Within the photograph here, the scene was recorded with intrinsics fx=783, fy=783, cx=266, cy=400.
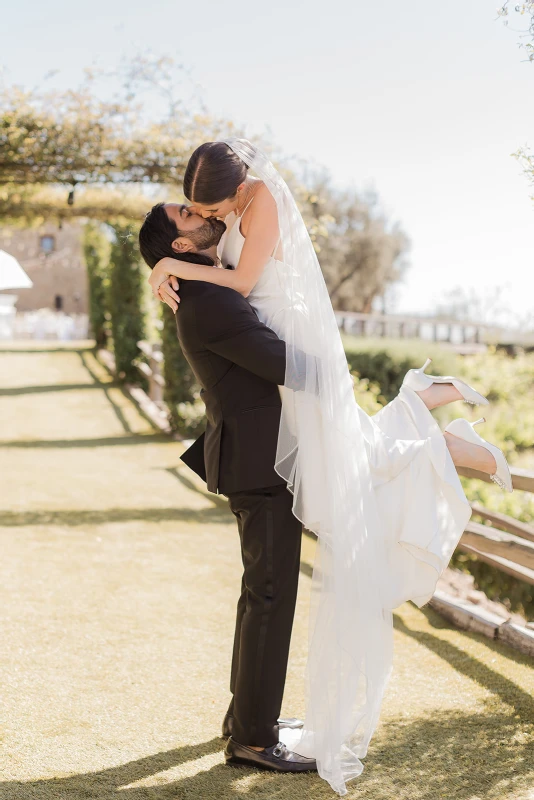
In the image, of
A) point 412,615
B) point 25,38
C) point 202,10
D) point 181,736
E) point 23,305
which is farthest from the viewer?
point 23,305

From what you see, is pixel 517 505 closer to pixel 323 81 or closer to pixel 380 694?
pixel 380 694

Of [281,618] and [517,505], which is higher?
[281,618]

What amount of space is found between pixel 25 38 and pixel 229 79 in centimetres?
281

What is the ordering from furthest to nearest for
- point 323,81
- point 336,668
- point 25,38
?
point 323,81 → point 25,38 → point 336,668

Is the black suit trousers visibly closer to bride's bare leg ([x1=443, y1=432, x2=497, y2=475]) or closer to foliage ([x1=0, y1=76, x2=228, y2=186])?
bride's bare leg ([x1=443, y1=432, x2=497, y2=475])

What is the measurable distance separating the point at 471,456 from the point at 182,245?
131cm

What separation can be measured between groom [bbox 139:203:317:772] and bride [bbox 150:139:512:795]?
0.08m

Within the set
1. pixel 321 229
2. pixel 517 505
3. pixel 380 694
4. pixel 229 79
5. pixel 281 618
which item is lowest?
pixel 517 505

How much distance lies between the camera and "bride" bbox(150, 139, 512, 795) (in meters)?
2.68

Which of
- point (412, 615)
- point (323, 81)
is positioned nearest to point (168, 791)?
point (412, 615)

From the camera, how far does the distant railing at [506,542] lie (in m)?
4.23

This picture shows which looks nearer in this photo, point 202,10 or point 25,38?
point 202,10

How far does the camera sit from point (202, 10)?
25.7 feet

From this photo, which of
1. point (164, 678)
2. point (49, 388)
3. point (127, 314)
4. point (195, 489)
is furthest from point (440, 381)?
point (127, 314)
